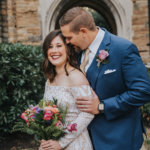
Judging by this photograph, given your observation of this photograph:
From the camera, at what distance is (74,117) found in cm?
176

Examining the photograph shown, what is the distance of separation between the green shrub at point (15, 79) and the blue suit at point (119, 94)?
2.11 meters

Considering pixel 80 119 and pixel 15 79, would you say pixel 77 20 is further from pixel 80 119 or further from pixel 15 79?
pixel 15 79

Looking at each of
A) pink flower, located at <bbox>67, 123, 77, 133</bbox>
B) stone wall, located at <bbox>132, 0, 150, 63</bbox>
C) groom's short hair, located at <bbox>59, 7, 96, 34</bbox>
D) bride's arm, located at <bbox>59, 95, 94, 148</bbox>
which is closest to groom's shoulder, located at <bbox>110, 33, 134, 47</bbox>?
groom's short hair, located at <bbox>59, 7, 96, 34</bbox>

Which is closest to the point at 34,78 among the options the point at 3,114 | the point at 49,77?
the point at 3,114

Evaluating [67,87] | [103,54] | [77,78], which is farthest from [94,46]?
[67,87]

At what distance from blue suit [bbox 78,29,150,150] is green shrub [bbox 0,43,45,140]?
2111 millimetres

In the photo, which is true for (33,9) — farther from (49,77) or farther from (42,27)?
(49,77)

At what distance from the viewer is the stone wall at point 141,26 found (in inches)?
245

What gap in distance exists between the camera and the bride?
1.64 meters

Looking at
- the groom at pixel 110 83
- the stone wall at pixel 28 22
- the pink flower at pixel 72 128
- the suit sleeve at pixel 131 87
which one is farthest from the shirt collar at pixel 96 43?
the stone wall at pixel 28 22

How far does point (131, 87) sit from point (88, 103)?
409 millimetres

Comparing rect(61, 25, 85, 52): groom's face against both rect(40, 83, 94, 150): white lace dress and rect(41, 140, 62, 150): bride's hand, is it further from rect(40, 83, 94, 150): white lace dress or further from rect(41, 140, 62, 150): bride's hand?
rect(41, 140, 62, 150): bride's hand

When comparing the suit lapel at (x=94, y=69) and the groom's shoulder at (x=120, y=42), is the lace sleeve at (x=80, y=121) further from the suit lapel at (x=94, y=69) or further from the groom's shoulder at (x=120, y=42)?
the groom's shoulder at (x=120, y=42)

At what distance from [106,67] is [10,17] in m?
5.43
